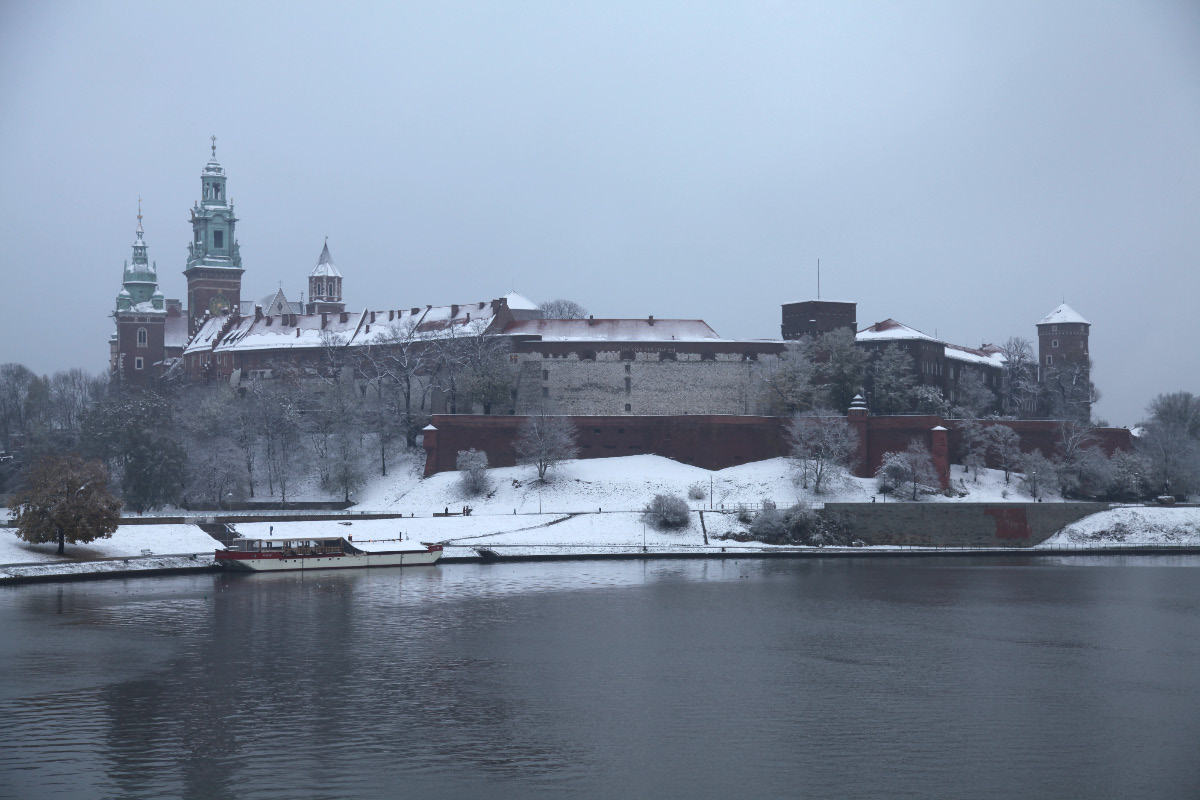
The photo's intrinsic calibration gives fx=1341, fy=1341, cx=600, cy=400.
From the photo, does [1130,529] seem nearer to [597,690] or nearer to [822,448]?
[822,448]

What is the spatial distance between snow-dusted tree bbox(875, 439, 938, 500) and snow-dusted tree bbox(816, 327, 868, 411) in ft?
19.9

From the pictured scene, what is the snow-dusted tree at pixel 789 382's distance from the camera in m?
59.8

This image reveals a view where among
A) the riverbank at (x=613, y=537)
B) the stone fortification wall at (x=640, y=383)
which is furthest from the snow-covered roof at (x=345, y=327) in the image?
the riverbank at (x=613, y=537)

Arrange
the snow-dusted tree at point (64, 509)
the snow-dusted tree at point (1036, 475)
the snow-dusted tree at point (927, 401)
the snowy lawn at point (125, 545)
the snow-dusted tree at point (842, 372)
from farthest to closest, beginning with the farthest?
the snow-dusted tree at point (927, 401), the snow-dusted tree at point (842, 372), the snow-dusted tree at point (1036, 475), the snowy lawn at point (125, 545), the snow-dusted tree at point (64, 509)

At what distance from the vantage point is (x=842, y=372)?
6034 centimetres

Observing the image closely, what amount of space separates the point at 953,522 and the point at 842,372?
11.3 meters

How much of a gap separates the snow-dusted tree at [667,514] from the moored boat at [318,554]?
8.74 metres

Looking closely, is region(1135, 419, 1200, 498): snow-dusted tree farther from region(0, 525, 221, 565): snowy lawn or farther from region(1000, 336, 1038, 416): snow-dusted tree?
region(0, 525, 221, 565): snowy lawn

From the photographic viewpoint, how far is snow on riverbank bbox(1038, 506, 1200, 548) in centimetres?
5071

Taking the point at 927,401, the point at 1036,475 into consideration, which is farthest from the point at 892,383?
the point at 1036,475

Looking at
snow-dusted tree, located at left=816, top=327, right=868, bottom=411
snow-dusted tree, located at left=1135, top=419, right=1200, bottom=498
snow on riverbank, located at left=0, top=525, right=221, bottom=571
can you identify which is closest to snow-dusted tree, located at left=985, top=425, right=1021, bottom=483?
snow-dusted tree, located at left=1135, top=419, right=1200, bottom=498

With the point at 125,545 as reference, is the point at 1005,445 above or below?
above

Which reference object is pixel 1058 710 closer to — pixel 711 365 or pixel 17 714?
pixel 17 714

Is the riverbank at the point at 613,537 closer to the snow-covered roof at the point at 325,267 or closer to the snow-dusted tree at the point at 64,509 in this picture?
the snow-dusted tree at the point at 64,509
